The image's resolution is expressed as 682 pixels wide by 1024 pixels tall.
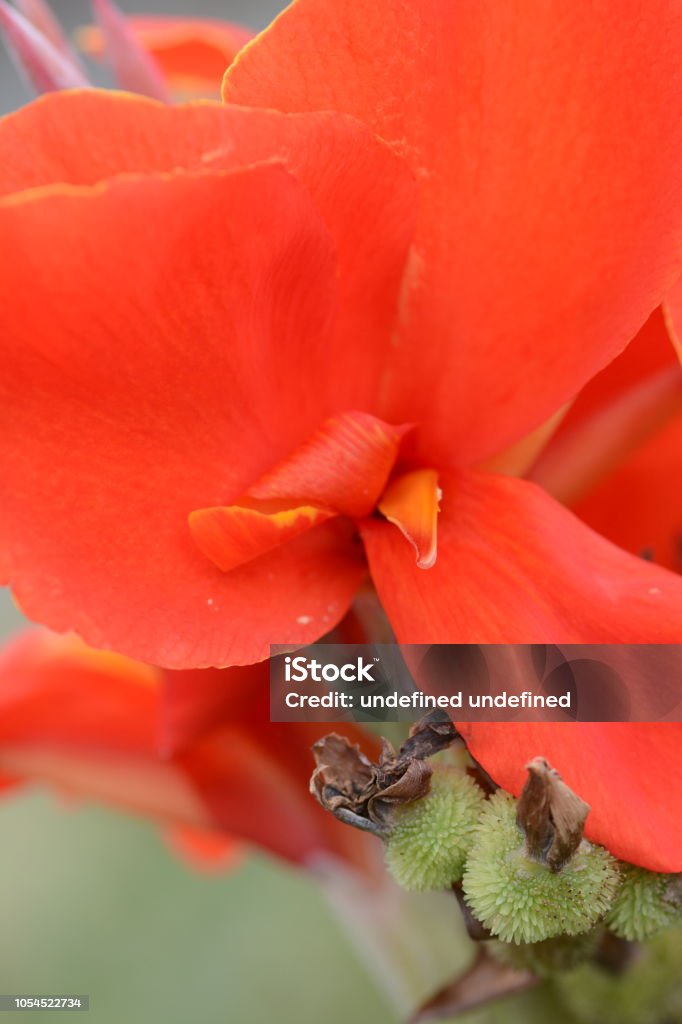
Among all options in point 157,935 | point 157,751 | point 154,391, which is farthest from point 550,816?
point 157,935

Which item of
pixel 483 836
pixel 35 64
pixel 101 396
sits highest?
pixel 35 64

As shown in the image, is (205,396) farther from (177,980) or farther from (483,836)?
(177,980)

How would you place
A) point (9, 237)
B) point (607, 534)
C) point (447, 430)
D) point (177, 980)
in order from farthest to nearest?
point (177, 980) < point (607, 534) < point (447, 430) < point (9, 237)

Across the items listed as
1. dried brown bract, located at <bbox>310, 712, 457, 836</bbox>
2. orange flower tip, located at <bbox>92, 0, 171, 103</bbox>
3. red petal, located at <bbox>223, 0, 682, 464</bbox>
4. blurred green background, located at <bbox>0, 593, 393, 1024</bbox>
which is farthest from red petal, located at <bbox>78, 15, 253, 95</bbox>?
blurred green background, located at <bbox>0, 593, 393, 1024</bbox>

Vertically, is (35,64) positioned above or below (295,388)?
above

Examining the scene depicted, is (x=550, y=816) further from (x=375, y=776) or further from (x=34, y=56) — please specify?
(x=34, y=56)

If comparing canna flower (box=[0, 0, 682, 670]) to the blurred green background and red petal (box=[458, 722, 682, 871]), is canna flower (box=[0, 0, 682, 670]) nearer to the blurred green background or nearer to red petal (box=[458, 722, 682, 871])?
red petal (box=[458, 722, 682, 871])

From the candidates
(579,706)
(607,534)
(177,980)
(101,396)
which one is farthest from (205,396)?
(177,980)
